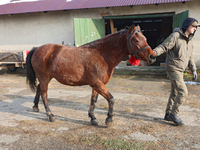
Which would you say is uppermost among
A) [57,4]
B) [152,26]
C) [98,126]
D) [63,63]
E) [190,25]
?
[57,4]

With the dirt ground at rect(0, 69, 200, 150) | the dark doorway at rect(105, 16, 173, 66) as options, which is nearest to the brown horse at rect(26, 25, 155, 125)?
the dirt ground at rect(0, 69, 200, 150)

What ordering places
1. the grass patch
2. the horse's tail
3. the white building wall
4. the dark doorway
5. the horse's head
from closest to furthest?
the grass patch, the horse's head, the horse's tail, the white building wall, the dark doorway

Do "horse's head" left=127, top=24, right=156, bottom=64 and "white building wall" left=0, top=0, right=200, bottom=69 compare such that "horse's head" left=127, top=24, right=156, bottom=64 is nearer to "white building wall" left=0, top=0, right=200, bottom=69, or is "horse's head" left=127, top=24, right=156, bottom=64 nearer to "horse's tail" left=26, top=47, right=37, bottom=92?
"horse's tail" left=26, top=47, right=37, bottom=92

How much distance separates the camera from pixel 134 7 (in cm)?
918

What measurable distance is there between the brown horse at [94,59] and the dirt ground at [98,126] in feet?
1.17

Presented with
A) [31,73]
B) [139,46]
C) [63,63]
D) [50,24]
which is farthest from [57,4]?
[139,46]

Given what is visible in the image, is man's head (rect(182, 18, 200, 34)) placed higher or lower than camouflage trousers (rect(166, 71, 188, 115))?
higher

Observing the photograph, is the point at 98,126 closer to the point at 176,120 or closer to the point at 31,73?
the point at 176,120

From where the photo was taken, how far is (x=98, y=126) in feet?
11.2

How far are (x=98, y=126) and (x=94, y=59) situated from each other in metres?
1.32

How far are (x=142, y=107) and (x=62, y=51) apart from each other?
8.06 ft

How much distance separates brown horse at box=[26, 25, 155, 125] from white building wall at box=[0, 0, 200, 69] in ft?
21.9

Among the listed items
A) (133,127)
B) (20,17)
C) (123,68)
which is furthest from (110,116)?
(20,17)

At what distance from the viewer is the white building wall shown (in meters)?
8.75
